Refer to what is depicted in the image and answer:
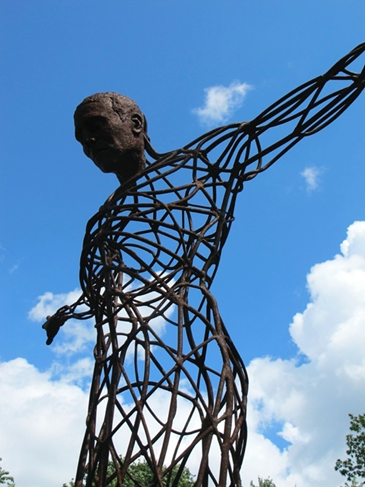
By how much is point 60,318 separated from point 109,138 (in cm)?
147

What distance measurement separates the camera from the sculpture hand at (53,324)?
3.75 metres

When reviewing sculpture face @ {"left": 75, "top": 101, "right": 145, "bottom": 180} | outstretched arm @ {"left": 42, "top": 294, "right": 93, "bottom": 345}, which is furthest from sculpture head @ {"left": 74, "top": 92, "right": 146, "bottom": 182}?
outstretched arm @ {"left": 42, "top": 294, "right": 93, "bottom": 345}

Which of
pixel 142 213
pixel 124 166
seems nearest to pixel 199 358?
pixel 142 213

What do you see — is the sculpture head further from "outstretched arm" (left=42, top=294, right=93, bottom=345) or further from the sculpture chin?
"outstretched arm" (left=42, top=294, right=93, bottom=345)

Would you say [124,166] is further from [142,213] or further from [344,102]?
[344,102]

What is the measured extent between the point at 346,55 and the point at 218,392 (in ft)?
5.78

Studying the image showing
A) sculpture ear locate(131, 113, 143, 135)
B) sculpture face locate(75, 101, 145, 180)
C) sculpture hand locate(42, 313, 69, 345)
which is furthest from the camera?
sculpture hand locate(42, 313, 69, 345)

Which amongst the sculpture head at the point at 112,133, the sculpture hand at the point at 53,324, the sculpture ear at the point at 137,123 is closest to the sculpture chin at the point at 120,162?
the sculpture head at the point at 112,133

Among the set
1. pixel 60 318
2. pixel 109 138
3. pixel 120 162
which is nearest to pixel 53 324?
pixel 60 318

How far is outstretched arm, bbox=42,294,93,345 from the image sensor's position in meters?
3.66

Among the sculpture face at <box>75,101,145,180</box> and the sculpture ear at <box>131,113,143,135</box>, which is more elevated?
the sculpture ear at <box>131,113,143,135</box>

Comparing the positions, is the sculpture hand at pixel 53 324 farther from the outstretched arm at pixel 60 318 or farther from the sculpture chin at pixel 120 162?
the sculpture chin at pixel 120 162

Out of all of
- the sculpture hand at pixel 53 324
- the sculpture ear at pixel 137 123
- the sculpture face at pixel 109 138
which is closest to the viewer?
the sculpture face at pixel 109 138

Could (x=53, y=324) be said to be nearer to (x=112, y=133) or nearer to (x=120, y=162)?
(x=120, y=162)
